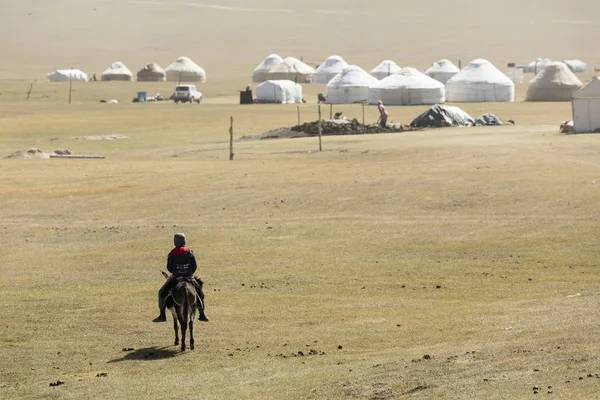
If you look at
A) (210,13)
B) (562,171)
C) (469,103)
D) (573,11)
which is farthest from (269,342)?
(573,11)

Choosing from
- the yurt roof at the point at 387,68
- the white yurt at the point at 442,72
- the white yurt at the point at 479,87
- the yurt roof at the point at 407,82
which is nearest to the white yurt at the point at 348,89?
the yurt roof at the point at 407,82

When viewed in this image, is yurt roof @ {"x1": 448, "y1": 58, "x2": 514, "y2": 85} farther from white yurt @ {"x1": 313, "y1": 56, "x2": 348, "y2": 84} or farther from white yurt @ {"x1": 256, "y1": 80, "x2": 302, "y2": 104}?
white yurt @ {"x1": 313, "y1": 56, "x2": 348, "y2": 84}

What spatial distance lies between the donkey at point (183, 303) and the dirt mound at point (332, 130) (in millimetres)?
39509

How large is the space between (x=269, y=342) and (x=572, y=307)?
160 inches

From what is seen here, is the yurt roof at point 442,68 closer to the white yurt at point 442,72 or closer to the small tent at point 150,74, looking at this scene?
the white yurt at point 442,72

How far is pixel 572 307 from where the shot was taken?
17.2 meters

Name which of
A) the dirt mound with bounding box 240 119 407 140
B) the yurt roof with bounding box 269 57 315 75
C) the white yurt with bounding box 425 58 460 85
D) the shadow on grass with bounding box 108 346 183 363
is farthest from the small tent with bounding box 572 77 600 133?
the yurt roof with bounding box 269 57 315 75

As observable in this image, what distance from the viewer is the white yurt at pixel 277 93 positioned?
296 ft

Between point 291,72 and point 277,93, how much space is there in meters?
26.0

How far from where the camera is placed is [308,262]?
78.5 ft

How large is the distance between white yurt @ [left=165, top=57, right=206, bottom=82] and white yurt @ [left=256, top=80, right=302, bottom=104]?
93.3ft

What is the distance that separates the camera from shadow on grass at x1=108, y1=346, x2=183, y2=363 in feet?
50.8

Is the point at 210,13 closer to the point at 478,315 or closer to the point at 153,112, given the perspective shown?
the point at 153,112

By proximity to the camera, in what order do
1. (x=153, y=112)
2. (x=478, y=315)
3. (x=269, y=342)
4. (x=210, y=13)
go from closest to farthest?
(x=269, y=342), (x=478, y=315), (x=153, y=112), (x=210, y=13)
